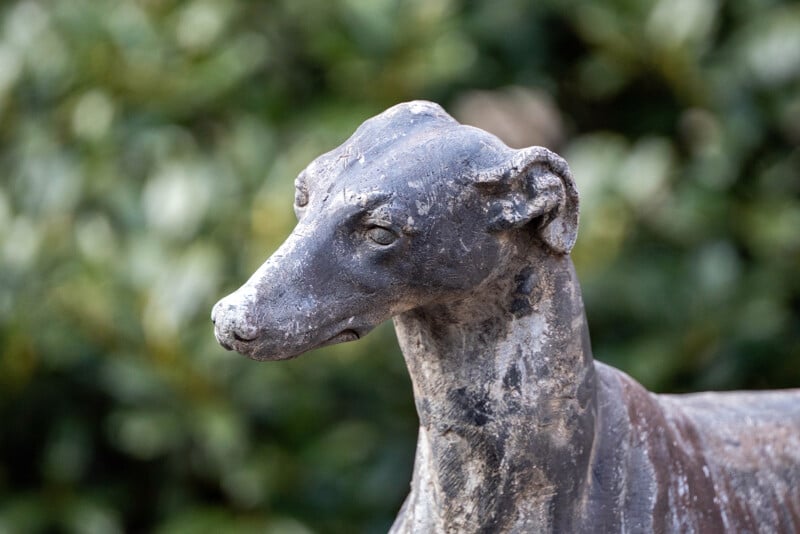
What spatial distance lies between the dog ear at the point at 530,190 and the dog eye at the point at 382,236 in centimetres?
10

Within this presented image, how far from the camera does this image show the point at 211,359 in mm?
2922

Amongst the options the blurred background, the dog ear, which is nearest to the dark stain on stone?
the dog ear

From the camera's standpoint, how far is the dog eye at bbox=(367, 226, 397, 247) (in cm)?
125

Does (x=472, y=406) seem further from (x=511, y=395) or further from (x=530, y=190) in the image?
(x=530, y=190)

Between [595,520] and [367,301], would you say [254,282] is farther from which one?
[595,520]

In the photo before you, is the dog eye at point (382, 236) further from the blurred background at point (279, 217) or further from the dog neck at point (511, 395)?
the blurred background at point (279, 217)

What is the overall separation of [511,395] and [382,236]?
9.1 inches

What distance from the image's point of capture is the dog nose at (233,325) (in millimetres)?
1205

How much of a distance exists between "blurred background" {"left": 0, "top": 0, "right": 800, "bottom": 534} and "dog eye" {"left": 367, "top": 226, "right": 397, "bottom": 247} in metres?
1.67

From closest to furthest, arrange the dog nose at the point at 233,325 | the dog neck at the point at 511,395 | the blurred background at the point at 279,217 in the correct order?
the dog nose at the point at 233,325 → the dog neck at the point at 511,395 → the blurred background at the point at 279,217

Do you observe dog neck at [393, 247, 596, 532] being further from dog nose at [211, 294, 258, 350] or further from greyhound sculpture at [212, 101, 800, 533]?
dog nose at [211, 294, 258, 350]

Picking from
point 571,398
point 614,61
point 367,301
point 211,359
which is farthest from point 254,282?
point 614,61

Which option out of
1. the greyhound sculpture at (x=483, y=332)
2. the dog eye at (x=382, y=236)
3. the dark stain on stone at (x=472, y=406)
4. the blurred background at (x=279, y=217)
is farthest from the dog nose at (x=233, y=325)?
the blurred background at (x=279, y=217)

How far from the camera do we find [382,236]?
4.10ft
